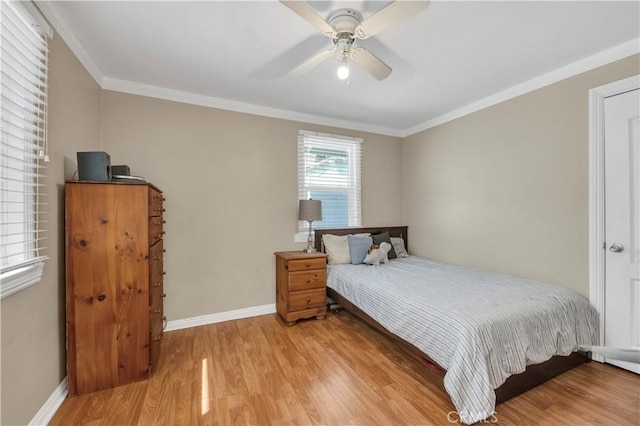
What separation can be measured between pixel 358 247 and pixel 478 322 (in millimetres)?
1776

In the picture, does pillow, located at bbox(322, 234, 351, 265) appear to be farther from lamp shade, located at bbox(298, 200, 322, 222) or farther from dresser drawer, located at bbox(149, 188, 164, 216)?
dresser drawer, located at bbox(149, 188, 164, 216)

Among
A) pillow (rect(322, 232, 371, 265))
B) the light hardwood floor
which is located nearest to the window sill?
the light hardwood floor

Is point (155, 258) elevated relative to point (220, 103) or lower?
lower

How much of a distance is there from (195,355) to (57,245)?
4.38 ft

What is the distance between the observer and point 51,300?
1710 mm

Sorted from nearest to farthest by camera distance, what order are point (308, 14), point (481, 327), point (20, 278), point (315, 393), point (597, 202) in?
point (20, 278)
point (308, 14)
point (481, 327)
point (315, 393)
point (597, 202)

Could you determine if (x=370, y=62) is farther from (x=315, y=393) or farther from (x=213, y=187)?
(x=315, y=393)

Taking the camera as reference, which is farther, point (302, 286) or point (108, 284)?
point (302, 286)

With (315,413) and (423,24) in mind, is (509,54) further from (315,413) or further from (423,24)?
(315,413)

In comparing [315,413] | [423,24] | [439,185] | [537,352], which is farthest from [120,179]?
[439,185]

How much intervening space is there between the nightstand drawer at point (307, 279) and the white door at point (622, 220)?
2.48 m

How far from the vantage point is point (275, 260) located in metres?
3.34

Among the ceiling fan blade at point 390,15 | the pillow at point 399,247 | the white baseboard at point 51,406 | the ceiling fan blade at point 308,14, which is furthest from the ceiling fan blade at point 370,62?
the white baseboard at point 51,406

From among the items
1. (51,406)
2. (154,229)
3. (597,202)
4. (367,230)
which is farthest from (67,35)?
(597,202)
